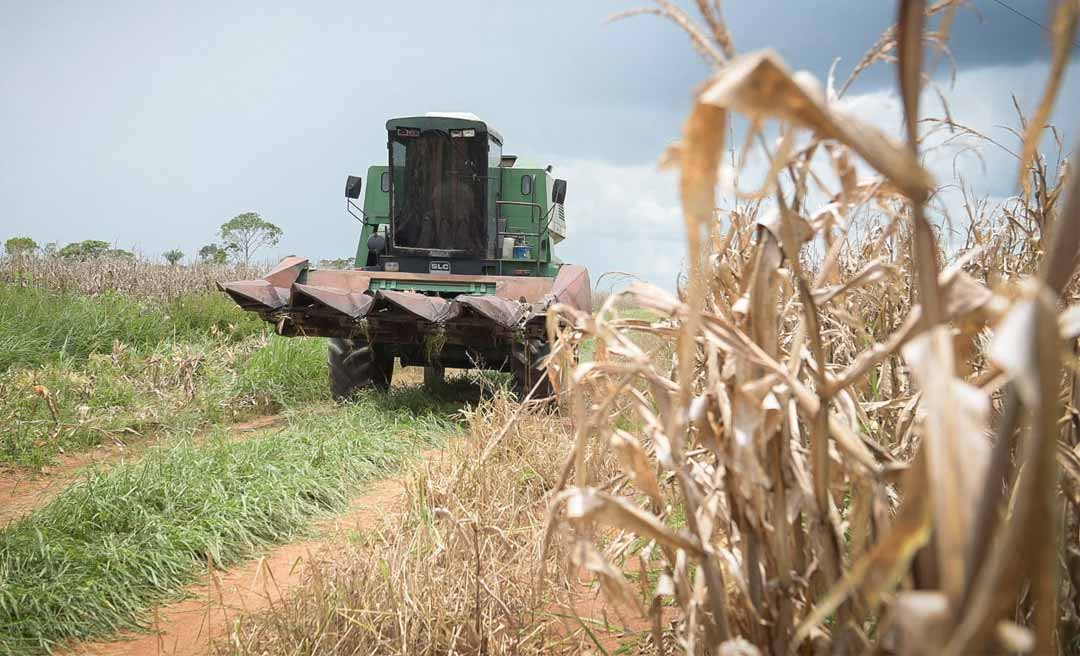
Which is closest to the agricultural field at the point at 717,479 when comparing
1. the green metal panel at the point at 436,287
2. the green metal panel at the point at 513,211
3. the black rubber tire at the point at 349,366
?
the black rubber tire at the point at 349,366

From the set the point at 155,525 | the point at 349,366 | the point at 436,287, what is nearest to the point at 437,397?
the point at 349,366

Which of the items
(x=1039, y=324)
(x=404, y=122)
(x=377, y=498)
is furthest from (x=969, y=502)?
(x=404, y=122)

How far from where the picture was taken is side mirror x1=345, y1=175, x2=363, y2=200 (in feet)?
30.9

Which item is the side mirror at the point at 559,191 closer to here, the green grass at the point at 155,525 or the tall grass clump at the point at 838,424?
the green grass at the point at 155,525

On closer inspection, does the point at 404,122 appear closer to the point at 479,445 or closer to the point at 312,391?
the point at 312,391

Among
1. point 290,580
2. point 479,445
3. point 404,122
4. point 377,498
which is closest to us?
point 290,580

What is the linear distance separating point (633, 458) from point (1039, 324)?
0.78 m

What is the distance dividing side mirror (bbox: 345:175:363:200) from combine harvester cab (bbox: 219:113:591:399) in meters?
0.02

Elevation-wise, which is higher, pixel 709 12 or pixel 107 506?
pixel 709 12

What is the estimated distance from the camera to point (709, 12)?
1018 millimetres

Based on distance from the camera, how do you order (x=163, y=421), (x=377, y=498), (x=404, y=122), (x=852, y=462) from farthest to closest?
(x=404, y=122) < (x=163, y=421) < (x=377, y=498) < (x=852, y=462)

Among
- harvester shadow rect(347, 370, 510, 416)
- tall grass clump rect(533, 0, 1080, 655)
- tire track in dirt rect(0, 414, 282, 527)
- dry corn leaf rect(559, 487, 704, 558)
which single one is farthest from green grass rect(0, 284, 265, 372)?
dry corn leaf rect(559, 487, 704, 558)

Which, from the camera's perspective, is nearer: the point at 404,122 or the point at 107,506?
the point at 107,506

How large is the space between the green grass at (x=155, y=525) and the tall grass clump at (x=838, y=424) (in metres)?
2.10
